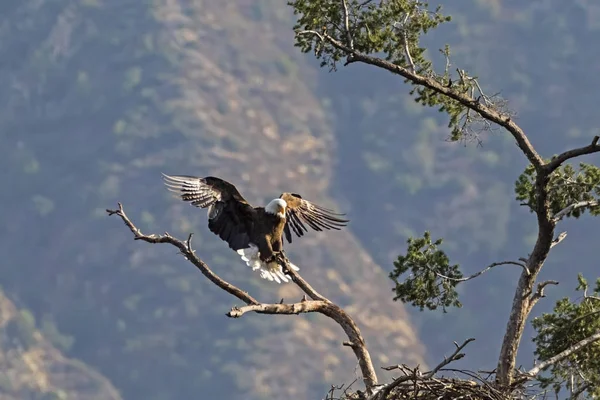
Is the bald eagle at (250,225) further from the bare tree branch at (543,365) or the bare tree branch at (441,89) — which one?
the bare tree branch at (543,365)

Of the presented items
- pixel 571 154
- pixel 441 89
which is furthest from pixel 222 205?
pixel 571 154

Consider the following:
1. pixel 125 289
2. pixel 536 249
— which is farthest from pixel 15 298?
pixel 536 249

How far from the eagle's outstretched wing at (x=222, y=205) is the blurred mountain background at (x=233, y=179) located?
83.1 meters

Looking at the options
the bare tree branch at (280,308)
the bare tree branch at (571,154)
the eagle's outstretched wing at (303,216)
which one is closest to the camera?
the bare tree branch at (280,308)

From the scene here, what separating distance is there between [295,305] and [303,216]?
3.39 meters

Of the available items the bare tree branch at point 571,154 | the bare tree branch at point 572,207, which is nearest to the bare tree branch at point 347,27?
the bare tree branch at point 571,154

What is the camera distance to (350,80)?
480 feet

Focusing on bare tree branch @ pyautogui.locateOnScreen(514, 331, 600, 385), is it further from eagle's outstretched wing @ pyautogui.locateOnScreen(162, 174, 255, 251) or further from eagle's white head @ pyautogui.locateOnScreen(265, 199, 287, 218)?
eagle's outstretched wing @ pyautogui.locateOnScreen(162, 174, 255, 251)

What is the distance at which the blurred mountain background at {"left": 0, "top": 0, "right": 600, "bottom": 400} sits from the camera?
112 m

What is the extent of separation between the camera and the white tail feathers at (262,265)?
12.7 m

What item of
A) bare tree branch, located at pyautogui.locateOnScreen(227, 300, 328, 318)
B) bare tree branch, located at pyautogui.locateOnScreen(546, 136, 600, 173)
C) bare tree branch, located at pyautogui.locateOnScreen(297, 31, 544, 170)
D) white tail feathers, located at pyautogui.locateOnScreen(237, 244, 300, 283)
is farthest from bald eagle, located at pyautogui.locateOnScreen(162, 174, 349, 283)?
bare tree branch, located at pyautogui.locateOnScreen(546, 136, 600, 173)

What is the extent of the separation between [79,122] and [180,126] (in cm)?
1318

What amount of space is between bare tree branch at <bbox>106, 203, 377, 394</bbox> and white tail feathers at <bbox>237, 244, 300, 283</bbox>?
1.31 metres

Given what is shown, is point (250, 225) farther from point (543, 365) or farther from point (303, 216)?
point (543, 365)
